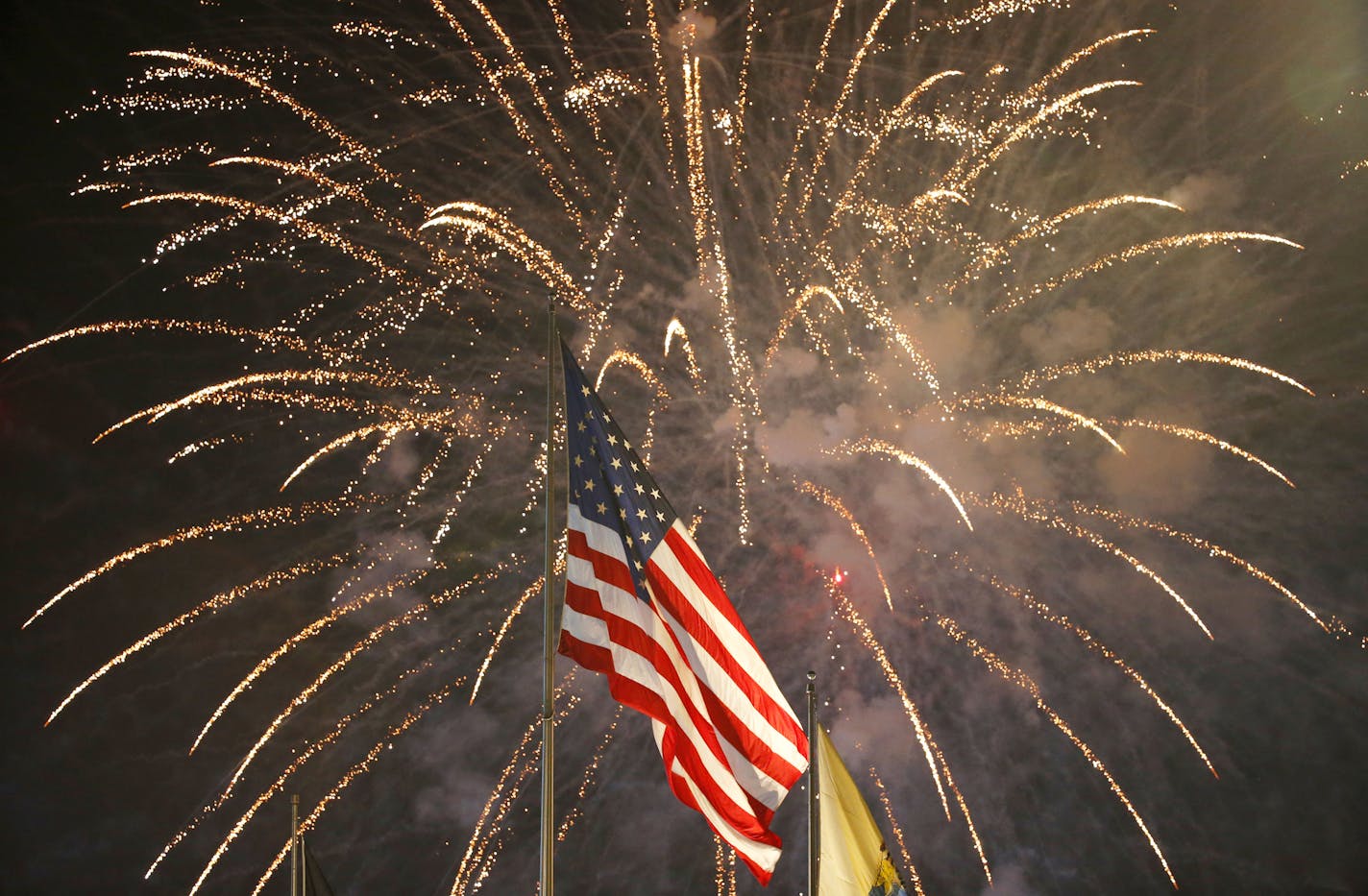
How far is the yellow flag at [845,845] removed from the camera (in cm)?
1415

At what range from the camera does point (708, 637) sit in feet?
35.4

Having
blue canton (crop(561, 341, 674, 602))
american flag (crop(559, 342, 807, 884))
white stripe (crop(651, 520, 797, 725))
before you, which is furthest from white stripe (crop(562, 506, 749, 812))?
white stripe (crop(651, 520, 797, 725))

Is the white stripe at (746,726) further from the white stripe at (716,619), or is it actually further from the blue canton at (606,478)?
the blue canton at (606,478)

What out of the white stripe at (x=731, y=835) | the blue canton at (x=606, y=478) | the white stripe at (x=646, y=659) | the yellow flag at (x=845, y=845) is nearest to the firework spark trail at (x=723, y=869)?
the yellow flag at (x=845, y=845)

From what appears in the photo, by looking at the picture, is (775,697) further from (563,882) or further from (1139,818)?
(1139,818)

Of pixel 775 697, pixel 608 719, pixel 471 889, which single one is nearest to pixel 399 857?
pixel 471 889

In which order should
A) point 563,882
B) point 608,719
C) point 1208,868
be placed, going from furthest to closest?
1. point 1208,868
2. point 563,882
3. point 608,719

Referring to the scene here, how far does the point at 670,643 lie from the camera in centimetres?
1057

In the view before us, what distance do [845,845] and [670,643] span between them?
16.2ft

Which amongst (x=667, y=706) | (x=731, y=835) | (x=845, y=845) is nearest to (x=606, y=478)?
(x=667, y=706)

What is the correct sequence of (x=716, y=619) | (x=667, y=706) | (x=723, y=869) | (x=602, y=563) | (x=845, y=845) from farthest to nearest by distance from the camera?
(x=723, y=869) < (x=845, y=845) < (x=716, y=619) < (x=667, y=706) < (x=602, y=563)

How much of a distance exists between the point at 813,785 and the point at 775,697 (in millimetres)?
3752

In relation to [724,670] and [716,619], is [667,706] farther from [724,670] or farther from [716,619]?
[716,619]

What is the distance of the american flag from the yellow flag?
3496mm
